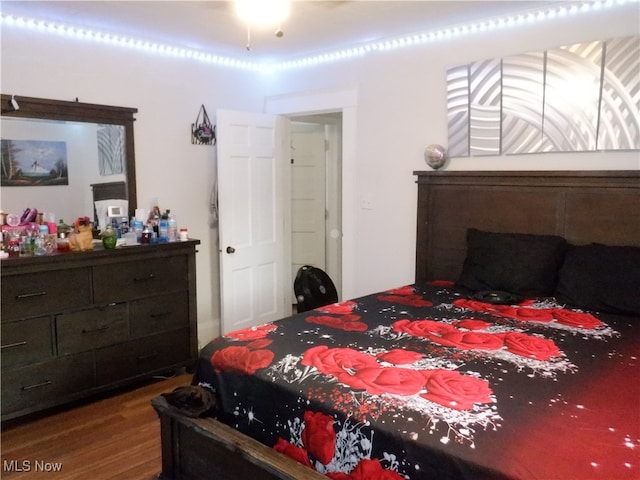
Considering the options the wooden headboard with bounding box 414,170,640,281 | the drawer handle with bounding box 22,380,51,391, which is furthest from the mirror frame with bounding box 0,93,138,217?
the wooden headboard with bounding box 414,170,640,281

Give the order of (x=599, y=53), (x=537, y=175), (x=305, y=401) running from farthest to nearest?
1. (x=537, y=175)
2. (x=599, y=53)
3. (x=305, y=401)

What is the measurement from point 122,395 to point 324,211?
2.66 meters

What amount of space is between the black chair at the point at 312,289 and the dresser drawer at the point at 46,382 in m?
1.54

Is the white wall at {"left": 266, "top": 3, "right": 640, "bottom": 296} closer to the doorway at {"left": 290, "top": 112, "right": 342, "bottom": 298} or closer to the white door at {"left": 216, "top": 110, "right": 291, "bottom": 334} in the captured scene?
the white door at {"left": 216, "top": 110, "right": 291, "bottom": 334}

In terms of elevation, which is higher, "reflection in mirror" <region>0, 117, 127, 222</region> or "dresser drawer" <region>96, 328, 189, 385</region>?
"reflection in mirror" <region>0, 117, 127, 222</region>

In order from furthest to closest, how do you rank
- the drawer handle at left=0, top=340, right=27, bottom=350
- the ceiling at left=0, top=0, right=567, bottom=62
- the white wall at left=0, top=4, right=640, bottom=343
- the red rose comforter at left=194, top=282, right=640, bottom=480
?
the white wall at left=0, top=4, right=640, bottom=343 < the ceiling at left=0, top=0, right=567, bottom=62 < the drawer handle at left=0, top=340, right=27, bottom=350 < the red rose comforter at left=194, top=282, right=640, bottom=480

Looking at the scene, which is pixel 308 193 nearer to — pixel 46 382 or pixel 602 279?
pixel 46 382

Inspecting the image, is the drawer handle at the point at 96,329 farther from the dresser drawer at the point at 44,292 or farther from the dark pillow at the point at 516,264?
→ the dark pillow at the point at 516,264

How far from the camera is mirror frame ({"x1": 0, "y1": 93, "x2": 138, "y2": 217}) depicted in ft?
9.97

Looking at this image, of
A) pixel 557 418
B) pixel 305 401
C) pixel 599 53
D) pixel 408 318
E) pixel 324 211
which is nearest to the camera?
pixel 557 418

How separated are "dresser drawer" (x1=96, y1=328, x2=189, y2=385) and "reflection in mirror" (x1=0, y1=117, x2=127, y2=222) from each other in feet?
3.02

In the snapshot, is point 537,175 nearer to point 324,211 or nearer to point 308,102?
point 308,102

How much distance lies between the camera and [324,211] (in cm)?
514

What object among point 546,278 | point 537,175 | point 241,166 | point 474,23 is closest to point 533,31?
point 474,23
